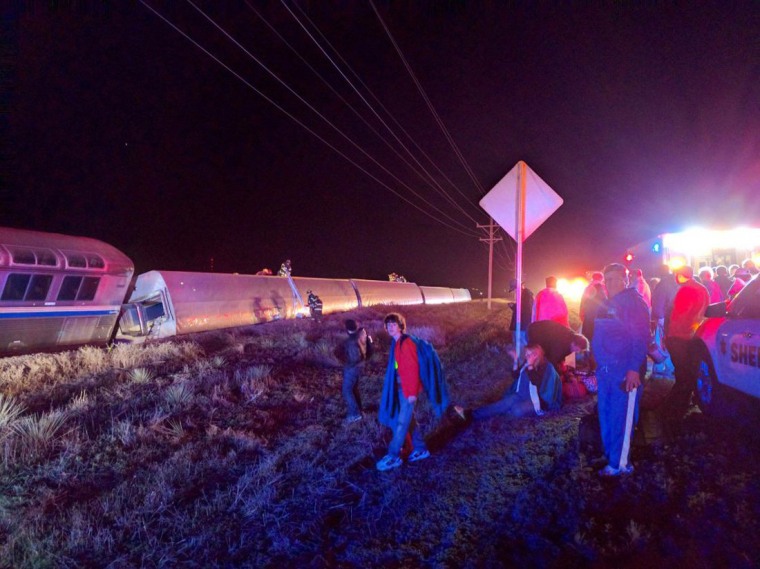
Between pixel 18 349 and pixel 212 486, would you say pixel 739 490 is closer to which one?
pixel 212 486

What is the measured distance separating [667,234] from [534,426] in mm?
13280

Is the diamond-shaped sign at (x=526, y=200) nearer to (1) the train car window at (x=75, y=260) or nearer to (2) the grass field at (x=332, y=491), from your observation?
(2) the grass field at (x=332, y=491)

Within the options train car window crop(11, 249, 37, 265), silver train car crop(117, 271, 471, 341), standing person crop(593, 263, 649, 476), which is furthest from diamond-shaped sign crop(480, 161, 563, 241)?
train car window crop(11, 249, 37, 265)

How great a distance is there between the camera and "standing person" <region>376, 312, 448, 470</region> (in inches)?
185

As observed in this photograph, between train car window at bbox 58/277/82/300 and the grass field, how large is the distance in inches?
230

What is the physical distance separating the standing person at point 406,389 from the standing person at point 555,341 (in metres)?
2.15

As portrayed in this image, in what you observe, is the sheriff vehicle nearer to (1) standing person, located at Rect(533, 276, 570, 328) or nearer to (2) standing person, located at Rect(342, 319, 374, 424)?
(1) standing person, located at Rect(533, 276, 570, 328)

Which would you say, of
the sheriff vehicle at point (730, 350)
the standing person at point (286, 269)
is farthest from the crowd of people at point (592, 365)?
the standing person at point (286, 269)

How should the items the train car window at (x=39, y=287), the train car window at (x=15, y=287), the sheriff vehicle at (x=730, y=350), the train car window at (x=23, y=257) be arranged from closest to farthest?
the sheriff vehicle at (x=730, y=350)
the train car window at (x=15, y=287)
the train car window at (x=23, y=257)
the train car window at (x=39, y=287)

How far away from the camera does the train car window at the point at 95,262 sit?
42.2 feet

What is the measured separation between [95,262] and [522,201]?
39.4 feet

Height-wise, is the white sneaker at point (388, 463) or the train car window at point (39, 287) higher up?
the train car window at point (39, 287)

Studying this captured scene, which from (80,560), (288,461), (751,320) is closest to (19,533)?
(80,560)

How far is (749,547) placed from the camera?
2.96 meters
